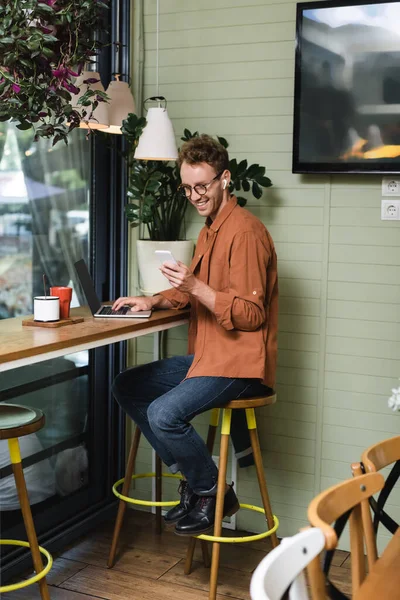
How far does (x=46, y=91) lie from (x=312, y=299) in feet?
4.91

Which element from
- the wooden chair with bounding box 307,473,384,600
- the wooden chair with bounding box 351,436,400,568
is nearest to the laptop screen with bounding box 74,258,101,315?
the wooden chair with bounding box 351,436,400,568

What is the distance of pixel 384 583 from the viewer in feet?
4.50

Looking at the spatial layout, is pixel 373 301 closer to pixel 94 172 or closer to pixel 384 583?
pixel 94 172

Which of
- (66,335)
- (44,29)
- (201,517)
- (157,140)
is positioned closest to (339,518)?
(66,335)

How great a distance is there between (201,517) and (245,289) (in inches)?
31.1

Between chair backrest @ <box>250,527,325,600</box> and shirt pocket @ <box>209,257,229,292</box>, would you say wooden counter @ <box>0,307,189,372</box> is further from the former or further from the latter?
chair backrest @ <box>250,527,325,600</box>

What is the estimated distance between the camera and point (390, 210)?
312 centimetres

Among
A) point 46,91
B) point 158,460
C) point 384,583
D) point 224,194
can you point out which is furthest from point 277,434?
point 384,583

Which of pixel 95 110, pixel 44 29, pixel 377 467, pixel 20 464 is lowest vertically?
pixel 20 464

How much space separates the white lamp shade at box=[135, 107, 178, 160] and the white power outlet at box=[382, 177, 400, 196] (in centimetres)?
83

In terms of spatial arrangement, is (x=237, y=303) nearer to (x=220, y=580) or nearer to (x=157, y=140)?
(x=157, y=140)

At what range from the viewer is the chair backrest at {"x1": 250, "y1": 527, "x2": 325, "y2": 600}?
1.09m

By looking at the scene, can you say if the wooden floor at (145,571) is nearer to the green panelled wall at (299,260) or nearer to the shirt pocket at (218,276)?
the green panelled wall at (299,260)

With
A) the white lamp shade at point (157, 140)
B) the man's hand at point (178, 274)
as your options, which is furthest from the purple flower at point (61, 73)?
the white lamp shade at point (157, 140)
